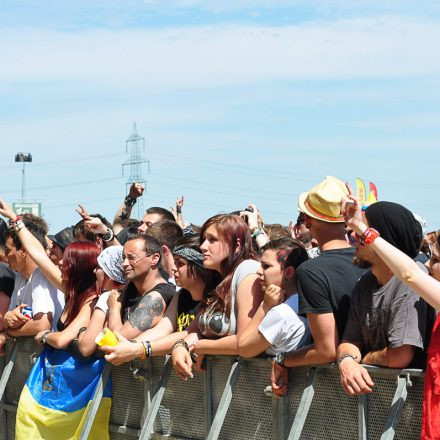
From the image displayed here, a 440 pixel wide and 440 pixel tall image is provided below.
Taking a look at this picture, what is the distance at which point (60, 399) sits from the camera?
838 cm

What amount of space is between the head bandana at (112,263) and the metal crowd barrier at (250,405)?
2.46ft

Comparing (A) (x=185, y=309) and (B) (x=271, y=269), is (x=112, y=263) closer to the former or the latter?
(A) (x=185, y=309)

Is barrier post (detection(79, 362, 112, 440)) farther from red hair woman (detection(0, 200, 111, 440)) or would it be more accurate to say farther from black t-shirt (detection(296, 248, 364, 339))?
black t-shirt (detection(296, 248, 364, 339))

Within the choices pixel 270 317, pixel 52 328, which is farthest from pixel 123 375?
pixel 270 317

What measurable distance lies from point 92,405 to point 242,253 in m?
1.89

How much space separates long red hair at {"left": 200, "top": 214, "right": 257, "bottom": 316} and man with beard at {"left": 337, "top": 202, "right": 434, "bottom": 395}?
4.63 ft

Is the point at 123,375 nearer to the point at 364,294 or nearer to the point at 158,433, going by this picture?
the point at 158,433

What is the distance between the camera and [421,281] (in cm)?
505

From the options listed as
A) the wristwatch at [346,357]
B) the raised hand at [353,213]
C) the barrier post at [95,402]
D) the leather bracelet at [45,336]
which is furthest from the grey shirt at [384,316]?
the leather bracelet at [45,336]

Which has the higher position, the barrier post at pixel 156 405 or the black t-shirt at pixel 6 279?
the black t-shirt at pixel 6 279

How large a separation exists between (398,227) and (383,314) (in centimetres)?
46

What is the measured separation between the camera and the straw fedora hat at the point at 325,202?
6.23 m

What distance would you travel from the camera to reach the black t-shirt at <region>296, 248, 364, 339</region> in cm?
591

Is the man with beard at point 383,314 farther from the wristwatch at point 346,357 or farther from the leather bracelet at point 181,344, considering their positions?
the leather bracelet at point 181,344
